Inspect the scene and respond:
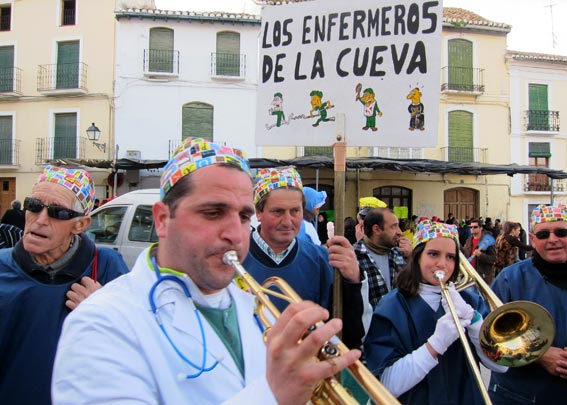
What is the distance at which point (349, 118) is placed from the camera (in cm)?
266

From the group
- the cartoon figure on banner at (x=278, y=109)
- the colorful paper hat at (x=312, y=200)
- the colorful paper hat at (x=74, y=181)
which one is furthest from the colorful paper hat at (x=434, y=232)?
the colorful paper hat at (x=312, y=200)

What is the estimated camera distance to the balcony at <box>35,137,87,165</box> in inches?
760

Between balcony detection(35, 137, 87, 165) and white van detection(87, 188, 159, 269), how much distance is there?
12562 millimetres

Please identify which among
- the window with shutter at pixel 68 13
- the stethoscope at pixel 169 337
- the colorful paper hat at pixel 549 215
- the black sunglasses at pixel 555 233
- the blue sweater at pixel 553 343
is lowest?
the blue sweater at pixel 553 343

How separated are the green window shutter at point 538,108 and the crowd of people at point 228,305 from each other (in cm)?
2086

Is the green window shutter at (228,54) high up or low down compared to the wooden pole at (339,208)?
up

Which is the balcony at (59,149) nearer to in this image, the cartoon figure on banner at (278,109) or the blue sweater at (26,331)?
the cartoon figure on banner at (278,109)

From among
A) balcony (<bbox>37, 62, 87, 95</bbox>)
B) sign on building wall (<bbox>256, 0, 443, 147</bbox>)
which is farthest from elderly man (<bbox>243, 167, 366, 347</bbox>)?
balcony (<bbox>37, 62, 87, 95</bbox>)

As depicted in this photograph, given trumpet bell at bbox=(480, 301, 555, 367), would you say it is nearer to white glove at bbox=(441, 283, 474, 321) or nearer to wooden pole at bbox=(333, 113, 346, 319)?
white glove at bbox=(441, 283, 474, 321)

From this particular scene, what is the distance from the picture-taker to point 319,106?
2.74m

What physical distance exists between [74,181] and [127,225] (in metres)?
5.49

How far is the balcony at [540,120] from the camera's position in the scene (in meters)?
21.6

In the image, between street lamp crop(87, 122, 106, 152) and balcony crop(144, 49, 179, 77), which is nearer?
street lamp crop(87, 122, 106, 152)

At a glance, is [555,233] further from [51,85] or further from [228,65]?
[51,85]
